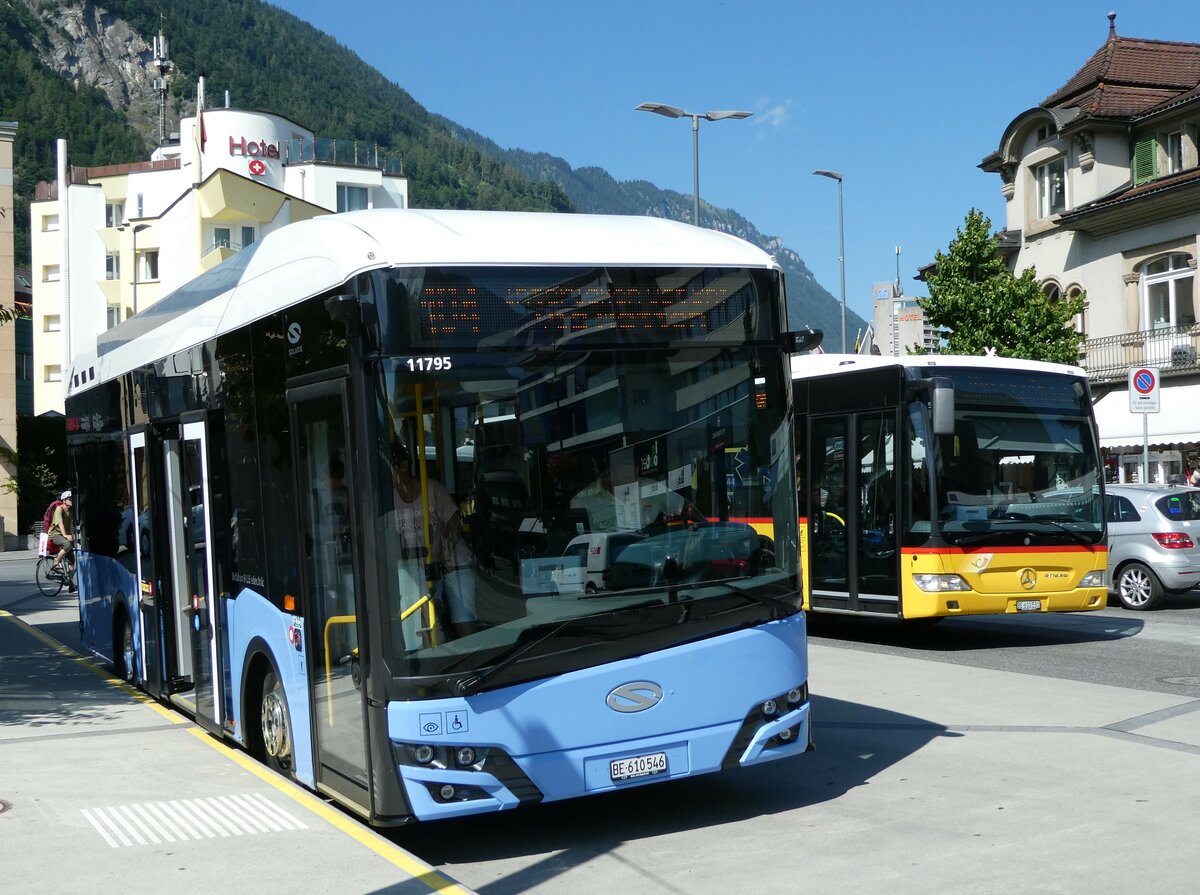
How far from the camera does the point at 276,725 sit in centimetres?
824

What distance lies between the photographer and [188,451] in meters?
9.82

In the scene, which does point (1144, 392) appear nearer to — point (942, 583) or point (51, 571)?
point (942, 583)

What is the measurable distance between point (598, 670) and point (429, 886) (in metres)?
1.35

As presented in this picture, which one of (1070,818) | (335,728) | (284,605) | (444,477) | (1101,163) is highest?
(1101,163)

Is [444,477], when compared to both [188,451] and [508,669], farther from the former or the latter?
[188,451]

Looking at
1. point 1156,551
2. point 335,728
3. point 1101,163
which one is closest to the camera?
point 335,728

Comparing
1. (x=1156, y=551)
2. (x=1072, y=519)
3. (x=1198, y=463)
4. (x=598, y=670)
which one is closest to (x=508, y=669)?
(x=598, y=670)

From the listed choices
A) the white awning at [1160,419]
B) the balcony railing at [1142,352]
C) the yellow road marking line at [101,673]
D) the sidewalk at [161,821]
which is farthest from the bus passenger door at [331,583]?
the balcony railing at [1142,352]

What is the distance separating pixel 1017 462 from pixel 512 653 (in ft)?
30.7

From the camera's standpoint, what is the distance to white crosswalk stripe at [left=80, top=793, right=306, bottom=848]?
22.1 ft

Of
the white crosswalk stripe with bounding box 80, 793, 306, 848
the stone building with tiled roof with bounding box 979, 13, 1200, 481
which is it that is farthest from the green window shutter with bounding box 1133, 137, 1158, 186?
the white crosswalk stripe with bounding box 80, 793, 306, 848

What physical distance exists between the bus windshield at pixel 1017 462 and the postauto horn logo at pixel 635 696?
824 cm

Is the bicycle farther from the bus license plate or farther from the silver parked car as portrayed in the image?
the bus license plate

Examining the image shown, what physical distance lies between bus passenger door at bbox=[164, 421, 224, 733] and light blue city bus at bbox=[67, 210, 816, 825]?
1.36 m
